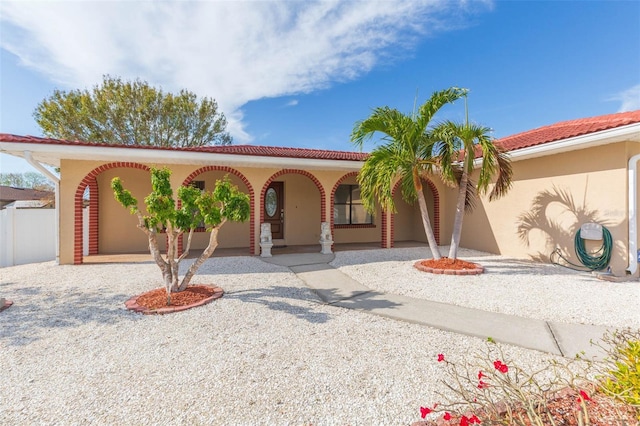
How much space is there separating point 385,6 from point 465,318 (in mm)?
8842

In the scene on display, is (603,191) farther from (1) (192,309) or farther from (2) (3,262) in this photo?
(2) (3,262)

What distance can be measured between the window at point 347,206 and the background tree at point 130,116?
53.8ft

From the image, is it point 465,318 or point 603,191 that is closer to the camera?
point 465,318

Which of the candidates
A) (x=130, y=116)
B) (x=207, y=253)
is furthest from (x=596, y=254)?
(x=130, y=116)

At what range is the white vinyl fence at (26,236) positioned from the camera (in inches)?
390

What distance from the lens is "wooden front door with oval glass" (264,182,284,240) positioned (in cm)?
1288

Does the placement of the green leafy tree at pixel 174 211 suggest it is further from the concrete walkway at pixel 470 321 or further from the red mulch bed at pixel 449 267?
the red mulch bed at pixel 449 267

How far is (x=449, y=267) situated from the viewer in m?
7.91

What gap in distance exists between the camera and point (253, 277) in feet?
23.9

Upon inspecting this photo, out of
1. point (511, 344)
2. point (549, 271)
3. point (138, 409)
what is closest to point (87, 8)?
point (138, 409)

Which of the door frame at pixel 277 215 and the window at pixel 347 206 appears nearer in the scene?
the door frame at pixel 277 215

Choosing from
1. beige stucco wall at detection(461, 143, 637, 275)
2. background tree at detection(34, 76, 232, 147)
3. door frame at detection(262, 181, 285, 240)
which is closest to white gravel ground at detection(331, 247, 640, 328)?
beige stucco wall at detection(461, 143, 637, 275)

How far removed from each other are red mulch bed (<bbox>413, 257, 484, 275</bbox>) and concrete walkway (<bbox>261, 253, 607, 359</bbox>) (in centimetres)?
241

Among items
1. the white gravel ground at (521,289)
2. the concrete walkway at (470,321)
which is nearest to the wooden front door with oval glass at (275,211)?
the white gravel ground at (521,289)
